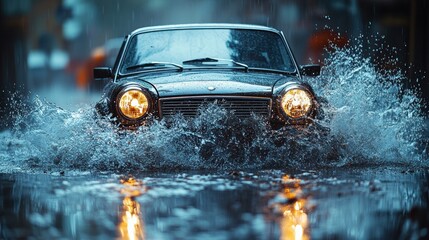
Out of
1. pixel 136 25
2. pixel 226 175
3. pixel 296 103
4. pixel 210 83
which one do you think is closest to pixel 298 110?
pixel 296 103

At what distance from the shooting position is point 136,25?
45656 millimetres

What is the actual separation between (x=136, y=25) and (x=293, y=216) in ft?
132

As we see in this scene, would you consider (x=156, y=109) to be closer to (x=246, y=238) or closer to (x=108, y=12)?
(x=246, y=238)

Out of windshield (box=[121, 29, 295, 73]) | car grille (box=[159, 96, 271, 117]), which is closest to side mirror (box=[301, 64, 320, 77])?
windshield (box=[121, 29, 295, 73])

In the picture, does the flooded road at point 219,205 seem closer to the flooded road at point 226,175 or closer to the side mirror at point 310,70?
the flooded road at point 226,175

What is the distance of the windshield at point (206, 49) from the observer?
1020 cm

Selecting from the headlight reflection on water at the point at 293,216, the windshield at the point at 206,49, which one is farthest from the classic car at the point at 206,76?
the headlight reflection on water at the point at 293,216

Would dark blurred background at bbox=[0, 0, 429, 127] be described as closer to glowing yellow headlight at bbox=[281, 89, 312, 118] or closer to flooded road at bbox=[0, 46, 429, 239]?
flooded road at bbox=[0, 46, 429, 239]

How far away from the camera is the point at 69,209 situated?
6301 millimetres

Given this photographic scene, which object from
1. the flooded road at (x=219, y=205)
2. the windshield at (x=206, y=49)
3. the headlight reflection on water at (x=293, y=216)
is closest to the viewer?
the headlight reflection on water at (x=293, y=216)

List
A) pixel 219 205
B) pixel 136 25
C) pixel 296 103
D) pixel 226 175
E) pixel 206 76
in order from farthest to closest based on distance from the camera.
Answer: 1. pixel 136 25
2. pixel 206 76
3. pixel 296 103
4. pixel 226 175
5. pixel 219 205

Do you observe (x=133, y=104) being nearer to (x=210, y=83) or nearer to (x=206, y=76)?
(x=210, y=83)

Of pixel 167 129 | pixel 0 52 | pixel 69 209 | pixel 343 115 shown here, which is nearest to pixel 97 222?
pixel 69 209

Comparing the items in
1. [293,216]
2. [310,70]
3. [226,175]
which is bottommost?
[293,216]
